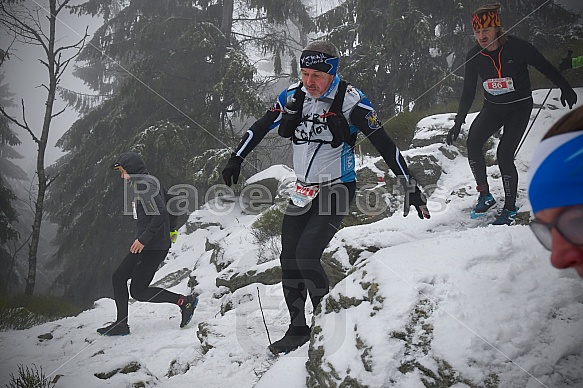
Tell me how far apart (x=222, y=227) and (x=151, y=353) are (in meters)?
5.80

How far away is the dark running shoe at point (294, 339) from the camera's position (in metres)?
2.91

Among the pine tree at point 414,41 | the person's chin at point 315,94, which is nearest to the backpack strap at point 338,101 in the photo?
the person's chin at point 315,94

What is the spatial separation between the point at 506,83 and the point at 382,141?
1.67 m

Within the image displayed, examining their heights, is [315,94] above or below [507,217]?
above

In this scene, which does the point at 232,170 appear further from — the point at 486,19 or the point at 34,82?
the point at 34,82

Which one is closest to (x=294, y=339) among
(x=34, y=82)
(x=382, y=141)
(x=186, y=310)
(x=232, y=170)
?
(x=232, y=170)

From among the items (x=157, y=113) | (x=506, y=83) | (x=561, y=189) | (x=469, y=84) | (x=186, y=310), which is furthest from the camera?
(x=157, y=113)

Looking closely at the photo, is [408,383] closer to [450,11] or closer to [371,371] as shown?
[371,371]

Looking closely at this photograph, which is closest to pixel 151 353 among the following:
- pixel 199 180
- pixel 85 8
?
pixel 199 180

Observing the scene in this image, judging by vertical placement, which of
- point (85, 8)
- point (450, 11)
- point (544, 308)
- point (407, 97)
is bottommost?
point (544, 308)

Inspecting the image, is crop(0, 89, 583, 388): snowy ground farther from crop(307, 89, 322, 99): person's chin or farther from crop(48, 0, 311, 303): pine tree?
crop(48, 0, 311, 303): pine tree

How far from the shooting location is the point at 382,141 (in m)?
2.84

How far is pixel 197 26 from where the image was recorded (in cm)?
1138

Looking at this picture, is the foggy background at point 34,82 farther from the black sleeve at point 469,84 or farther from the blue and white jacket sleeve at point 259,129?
the blue and white jacket sleeve at point 259,129
